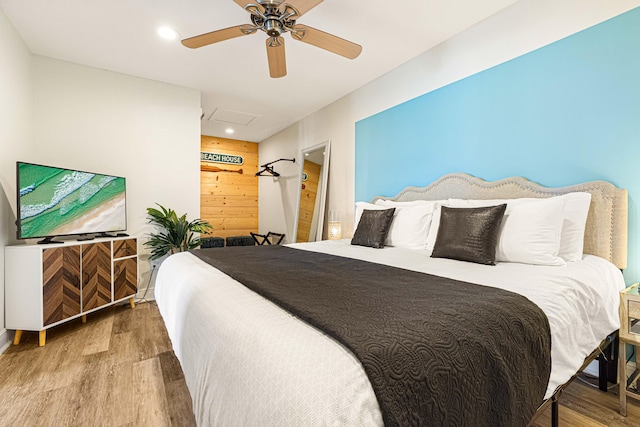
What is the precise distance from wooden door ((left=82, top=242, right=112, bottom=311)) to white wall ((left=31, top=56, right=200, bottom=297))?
656mm

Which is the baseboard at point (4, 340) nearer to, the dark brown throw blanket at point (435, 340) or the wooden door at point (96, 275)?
the wooden door at point (96, 275)

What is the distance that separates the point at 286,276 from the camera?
1493 mm

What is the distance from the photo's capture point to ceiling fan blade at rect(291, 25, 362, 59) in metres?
2.06

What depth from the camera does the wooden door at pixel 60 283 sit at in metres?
2.38

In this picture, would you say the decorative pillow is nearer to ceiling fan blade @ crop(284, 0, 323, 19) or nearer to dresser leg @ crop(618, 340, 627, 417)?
dresser leg @ crop(618, 340, 627, 417)

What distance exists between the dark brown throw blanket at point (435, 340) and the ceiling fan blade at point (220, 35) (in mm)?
1671

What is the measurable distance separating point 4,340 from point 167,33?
2811 millimetres

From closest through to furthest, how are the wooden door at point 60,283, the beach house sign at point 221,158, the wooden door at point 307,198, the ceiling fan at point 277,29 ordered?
the ceiling fan at point 277,29, the wooden door at point 60,283, the wooden door at point 307,198, the beach house sign at point 221,158

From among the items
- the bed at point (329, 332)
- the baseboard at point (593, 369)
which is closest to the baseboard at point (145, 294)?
the bed at point (329, 332)

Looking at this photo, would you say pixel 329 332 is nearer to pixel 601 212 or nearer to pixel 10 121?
pixel 601 212

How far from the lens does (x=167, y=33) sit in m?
2.64

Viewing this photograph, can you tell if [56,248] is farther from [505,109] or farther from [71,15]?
[505,109]

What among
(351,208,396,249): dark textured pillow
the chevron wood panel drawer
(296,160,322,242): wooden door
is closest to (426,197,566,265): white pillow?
(351,208,396,249): dark textured pillow

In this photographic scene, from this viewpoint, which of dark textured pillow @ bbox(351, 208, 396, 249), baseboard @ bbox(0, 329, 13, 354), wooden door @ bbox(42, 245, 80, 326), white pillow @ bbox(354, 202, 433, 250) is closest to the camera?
baseboard @ bbox(0, 329, 13, 354)
